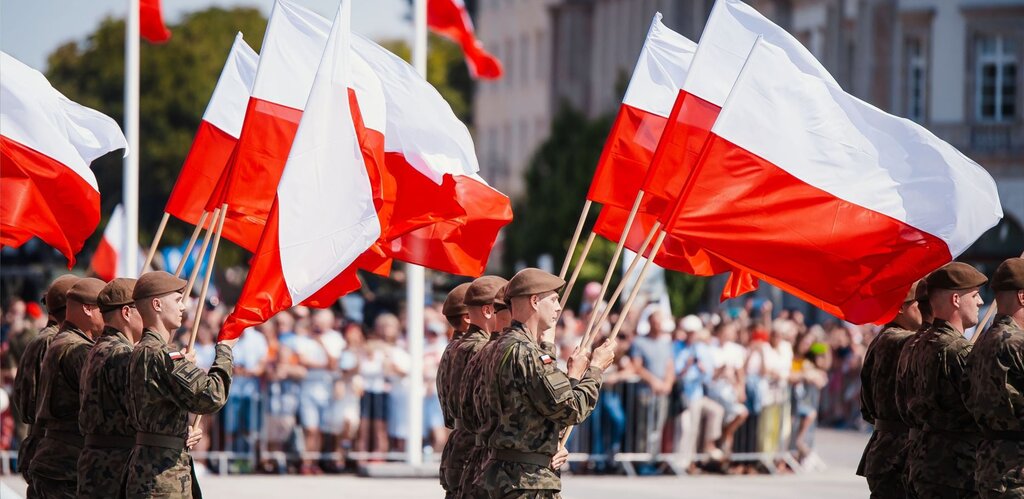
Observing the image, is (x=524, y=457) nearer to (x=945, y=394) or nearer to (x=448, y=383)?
(x=448, y=383)

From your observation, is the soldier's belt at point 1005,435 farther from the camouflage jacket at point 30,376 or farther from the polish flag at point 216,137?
the polish flag at point 216,137

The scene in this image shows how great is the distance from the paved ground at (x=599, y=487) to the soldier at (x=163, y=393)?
23.0ft

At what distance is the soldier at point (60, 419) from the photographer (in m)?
10.6

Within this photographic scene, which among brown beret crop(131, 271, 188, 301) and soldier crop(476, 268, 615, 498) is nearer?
soldier crop(476, 268, 615, 498)

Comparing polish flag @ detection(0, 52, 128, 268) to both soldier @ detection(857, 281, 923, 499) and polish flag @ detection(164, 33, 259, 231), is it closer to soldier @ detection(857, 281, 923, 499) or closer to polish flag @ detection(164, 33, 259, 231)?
polish flag @ detection(164, 33, 259, 231)

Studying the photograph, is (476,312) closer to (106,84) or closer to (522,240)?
(522,240)

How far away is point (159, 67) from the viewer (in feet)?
210

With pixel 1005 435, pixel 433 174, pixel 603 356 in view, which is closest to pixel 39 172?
pixel 433 174

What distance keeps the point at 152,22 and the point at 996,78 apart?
3121 cm

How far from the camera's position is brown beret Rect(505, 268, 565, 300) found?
366 inches

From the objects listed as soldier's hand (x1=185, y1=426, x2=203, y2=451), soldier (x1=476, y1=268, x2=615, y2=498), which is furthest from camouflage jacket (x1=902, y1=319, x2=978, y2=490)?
soldier's hand (x1=185, y1=426, x2=203, y2=451)

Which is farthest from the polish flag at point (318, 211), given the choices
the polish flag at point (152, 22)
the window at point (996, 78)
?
the window at point (996, 78)

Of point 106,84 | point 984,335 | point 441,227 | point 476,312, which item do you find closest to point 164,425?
point 476,312

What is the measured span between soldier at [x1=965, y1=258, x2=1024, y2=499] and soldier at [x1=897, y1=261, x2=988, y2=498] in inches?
14.4
